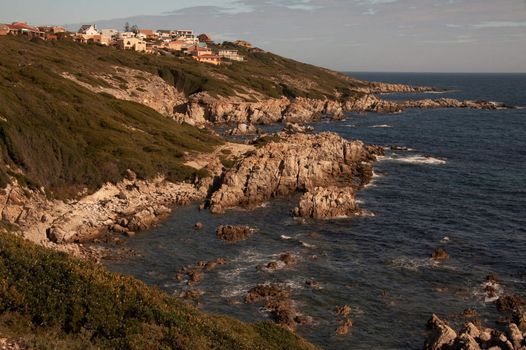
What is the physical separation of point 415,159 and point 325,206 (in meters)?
45.4

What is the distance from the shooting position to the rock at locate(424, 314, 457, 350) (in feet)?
110

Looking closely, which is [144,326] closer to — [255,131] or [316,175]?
[316,175]

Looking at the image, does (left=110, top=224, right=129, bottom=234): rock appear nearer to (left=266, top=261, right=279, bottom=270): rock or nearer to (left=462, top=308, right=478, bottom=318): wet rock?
(left=266, top=261, right=279, bottom=270): rock

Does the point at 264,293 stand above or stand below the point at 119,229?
below

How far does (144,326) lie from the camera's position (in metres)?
22.4

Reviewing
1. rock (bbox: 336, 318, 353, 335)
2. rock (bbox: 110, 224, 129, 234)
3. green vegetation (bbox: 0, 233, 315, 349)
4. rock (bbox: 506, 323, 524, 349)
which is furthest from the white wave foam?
green vegetation (bbox: 0, 233, 315, 349)

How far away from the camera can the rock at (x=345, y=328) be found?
38.0m

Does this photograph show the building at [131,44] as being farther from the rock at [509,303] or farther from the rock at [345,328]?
the rock at [509,303]

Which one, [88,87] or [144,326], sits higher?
[88,87]

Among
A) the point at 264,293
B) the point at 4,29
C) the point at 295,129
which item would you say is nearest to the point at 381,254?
the point at 264,293

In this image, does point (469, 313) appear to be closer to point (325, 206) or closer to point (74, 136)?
point (325, 206)

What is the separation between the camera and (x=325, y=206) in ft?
215

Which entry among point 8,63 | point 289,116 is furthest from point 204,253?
point 289,116

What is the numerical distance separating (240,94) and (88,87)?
218ft
